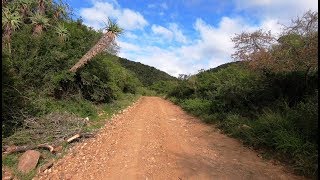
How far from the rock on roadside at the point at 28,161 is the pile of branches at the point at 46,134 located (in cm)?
67

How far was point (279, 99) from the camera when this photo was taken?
420 inches

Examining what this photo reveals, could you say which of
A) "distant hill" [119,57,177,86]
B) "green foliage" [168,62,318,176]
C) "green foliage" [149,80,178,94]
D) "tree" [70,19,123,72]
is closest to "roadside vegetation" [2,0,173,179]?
"tree" [70,19,123,72]

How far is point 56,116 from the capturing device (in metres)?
9.44

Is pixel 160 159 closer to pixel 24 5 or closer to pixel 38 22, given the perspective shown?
pixel 38 22

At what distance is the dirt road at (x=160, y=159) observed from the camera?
19.8 feet

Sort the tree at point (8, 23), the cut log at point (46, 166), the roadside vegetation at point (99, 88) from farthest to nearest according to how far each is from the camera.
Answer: the tree at point (8, 23) < the roadside vegetation at point (99, 88) < the cut log at point (46, 166)

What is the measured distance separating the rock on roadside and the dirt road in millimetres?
385

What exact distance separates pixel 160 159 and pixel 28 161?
2733 millimetres

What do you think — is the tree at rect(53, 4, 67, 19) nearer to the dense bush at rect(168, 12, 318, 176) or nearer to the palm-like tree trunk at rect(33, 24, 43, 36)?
the palm-like tree trunk at rect(33, 24, 43, 36)

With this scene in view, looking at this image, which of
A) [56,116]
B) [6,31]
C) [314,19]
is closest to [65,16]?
[6,31]

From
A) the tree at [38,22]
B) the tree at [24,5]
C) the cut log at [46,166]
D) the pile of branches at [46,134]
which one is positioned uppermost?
the tree at [24,5]

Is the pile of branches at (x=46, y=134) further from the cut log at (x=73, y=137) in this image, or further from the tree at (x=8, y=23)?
the tree at (x=8, y=23)

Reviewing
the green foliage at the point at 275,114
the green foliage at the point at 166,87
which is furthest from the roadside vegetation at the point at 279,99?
the green foliage at the point at 166,87

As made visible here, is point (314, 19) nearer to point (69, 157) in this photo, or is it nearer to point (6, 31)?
point (69, 157)
